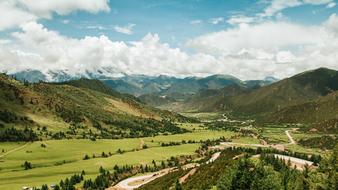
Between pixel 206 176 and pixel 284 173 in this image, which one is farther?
pixel 206 176

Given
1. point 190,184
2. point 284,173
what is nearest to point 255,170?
point 284,173

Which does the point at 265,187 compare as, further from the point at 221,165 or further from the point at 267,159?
the point at 267,159

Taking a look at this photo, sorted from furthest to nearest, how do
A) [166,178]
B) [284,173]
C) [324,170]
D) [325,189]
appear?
[166,178] → [284,173] → [324,170] → [325,189]

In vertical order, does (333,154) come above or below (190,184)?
above

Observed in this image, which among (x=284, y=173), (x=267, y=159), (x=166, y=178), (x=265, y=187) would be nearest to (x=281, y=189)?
(x=265, y=187)

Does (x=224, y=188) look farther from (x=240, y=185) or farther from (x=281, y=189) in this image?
(x=281, y=189)

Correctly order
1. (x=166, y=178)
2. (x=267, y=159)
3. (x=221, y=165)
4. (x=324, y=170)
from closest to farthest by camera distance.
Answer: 1. (x=324, y=170)
2. (x=221, y=165)
3. (x=267, y=159)
4. (x=166, y=178)

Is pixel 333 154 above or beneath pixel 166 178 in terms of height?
above

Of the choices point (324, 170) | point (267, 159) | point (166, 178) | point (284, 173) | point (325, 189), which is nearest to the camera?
point (325, 189)

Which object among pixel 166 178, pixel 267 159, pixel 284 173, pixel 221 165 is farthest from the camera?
pixel 166 178
